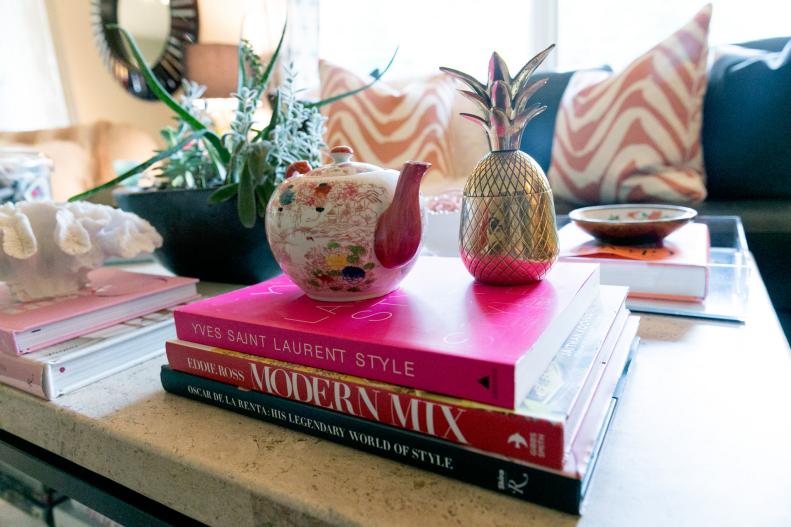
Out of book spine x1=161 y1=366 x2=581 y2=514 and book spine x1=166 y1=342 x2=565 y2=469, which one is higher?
book spine x1=166 y1=342 x2=565 y2=469

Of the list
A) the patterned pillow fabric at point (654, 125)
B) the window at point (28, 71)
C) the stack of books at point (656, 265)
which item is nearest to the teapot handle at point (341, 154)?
the stack of books at point (656, 265)

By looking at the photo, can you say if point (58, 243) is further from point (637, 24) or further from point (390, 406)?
point (637, 24)

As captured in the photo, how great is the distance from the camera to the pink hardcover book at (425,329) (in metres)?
0.29

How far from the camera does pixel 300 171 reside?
474 millimetres

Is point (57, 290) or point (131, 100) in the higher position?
point (131, 100)

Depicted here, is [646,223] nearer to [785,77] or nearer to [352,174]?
[352,174]

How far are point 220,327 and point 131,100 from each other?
9.40 ft

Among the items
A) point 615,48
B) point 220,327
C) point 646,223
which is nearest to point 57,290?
point 220,327

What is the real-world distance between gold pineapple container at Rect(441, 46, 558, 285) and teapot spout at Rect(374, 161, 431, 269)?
0.07 metres

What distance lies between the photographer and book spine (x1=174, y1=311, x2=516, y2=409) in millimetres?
280

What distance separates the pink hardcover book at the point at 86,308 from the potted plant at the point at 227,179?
10 centimetres

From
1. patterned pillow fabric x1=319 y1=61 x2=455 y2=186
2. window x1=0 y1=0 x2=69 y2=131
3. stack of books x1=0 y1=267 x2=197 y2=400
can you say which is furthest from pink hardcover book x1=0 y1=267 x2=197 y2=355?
window x1=0 y1=0 x2=69 y2=131

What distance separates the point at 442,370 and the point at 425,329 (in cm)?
5

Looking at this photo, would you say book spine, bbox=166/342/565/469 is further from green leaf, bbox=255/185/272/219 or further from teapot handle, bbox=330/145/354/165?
green leaf, bbox=255/185/272/219
